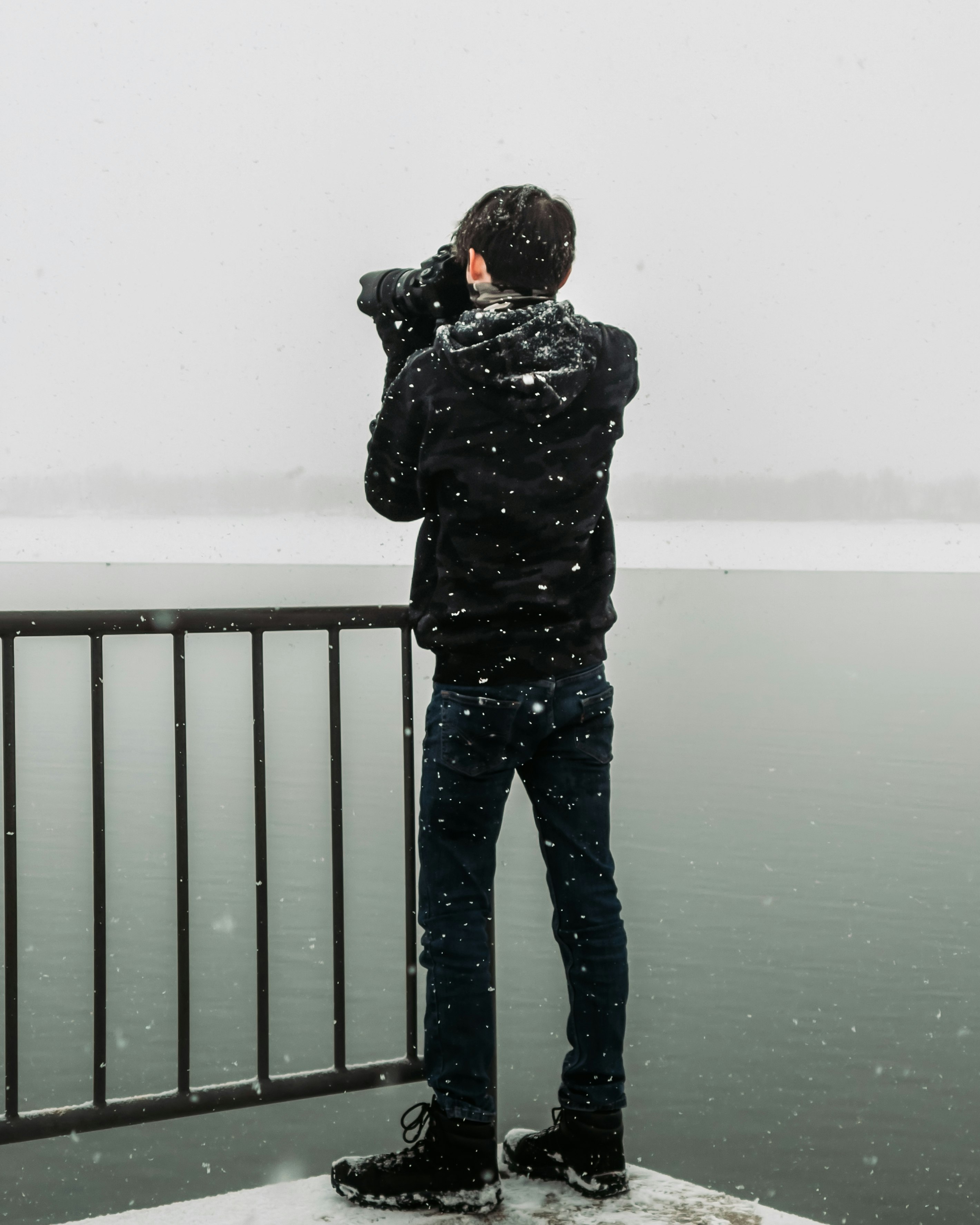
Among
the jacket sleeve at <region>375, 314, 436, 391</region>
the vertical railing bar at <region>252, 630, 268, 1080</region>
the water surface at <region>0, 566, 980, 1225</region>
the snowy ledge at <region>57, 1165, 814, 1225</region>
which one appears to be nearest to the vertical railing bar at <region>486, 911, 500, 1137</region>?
the snowy ledge at <region>57, 1165, 814, 1225</region>

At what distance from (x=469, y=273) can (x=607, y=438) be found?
31 cm

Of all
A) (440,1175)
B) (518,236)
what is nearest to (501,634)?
(518,236)

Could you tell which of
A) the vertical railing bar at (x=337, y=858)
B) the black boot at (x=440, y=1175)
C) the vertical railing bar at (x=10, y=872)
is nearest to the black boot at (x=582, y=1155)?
the black boot at (x=440, y=1175)

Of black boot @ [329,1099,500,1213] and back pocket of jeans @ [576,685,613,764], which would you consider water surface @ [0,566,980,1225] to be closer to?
black boot @ [329,1099,500,1213]

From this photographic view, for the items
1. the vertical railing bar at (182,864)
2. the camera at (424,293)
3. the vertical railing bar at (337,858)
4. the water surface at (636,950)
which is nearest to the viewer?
the camera at (424,293)

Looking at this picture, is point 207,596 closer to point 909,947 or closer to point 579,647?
point 909,947

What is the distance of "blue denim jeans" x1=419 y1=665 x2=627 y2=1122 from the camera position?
1.84 meters

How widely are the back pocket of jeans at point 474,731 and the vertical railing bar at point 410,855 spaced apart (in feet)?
1.04

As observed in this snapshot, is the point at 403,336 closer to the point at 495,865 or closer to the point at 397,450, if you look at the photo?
the point at 397,450

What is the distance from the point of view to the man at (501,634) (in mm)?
1806

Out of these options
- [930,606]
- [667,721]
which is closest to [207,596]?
[930,606]

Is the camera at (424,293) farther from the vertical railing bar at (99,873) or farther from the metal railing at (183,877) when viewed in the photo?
the vertical railing bar at (99,873)

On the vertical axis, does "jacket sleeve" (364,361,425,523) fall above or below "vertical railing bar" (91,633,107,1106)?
above

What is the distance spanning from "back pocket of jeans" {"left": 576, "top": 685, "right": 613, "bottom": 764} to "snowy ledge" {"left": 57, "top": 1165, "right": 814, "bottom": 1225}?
0.65m
